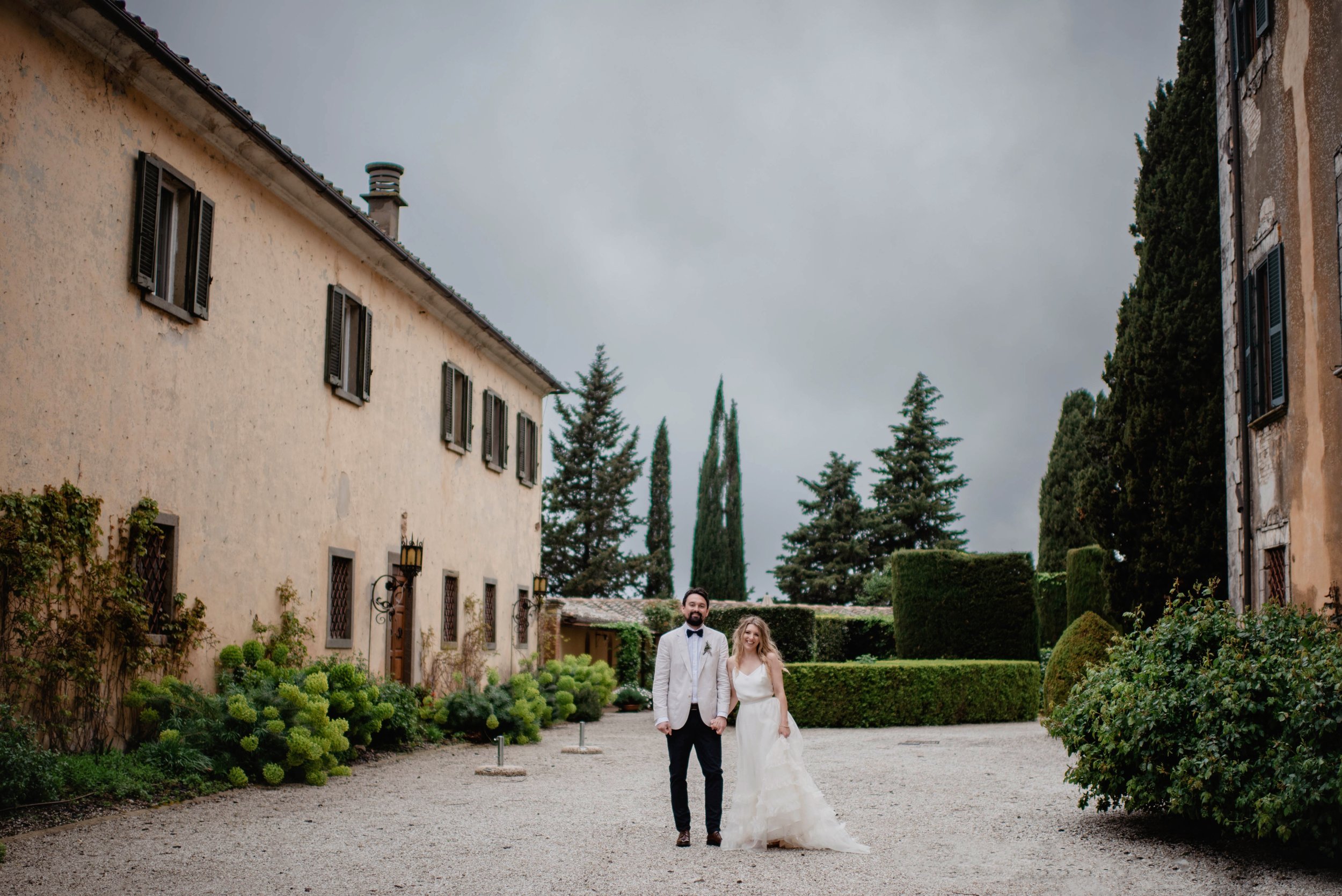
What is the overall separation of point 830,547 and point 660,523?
7781mm

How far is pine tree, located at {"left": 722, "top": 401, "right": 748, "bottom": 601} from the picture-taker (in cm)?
5053

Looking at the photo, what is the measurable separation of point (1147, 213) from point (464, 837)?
484 inches

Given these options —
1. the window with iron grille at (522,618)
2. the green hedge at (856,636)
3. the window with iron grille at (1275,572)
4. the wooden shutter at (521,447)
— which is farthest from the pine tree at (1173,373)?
the green hedge at (856,636)

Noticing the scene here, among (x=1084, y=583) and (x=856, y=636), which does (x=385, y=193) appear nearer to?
(x=1084, y=583)

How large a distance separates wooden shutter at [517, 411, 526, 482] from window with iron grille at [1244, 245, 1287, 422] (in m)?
14.7

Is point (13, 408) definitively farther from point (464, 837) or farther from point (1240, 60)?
point (1240, 60)

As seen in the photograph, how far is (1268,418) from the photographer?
421 inches

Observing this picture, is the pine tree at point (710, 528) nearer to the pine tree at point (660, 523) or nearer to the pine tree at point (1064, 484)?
the pine tree at point (660, 523)

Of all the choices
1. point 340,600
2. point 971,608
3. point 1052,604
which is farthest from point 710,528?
point 340,600

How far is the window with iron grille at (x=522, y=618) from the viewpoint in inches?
898

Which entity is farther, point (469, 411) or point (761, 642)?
point (469, 411)

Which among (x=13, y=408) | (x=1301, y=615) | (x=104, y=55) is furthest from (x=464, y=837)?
(x=104, y=55)

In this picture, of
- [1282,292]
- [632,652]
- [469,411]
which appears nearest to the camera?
[1282,292]

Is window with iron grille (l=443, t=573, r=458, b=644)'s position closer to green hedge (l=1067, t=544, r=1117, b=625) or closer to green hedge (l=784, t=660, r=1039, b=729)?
green hedge (l=784, t=660, r=1039, b=729)
